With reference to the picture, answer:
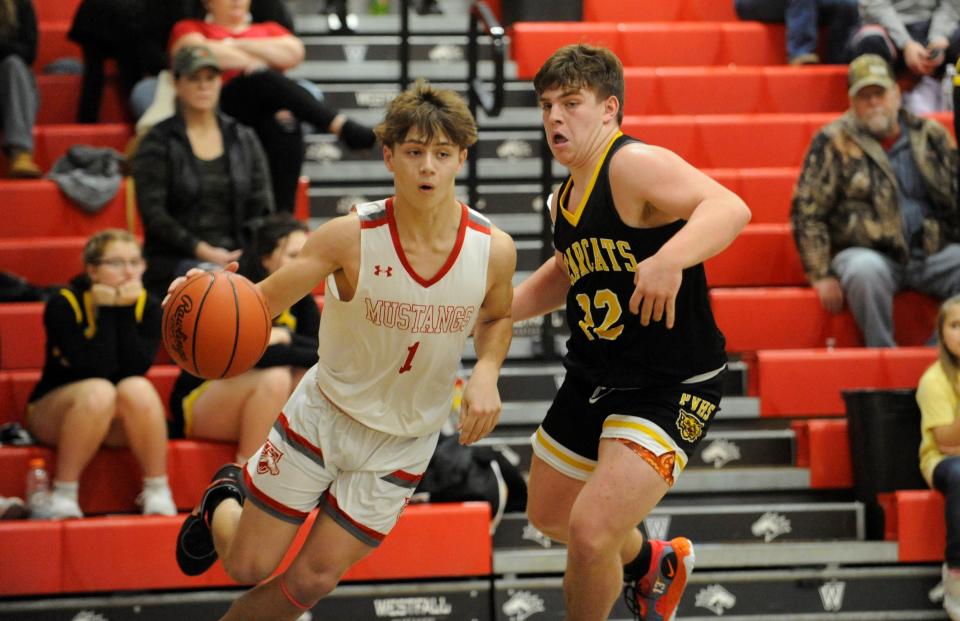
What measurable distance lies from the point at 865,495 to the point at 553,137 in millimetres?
2704

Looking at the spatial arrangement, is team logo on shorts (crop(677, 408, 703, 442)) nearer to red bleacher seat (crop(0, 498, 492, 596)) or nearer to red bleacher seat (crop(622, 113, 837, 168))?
red bleacher seat (crop(0, 498, 492, 596))

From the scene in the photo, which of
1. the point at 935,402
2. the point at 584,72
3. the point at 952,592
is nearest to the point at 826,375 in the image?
the point at 935,402

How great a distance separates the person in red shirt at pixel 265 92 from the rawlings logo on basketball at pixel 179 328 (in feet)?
9.95

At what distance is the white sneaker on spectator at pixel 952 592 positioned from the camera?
214 inches

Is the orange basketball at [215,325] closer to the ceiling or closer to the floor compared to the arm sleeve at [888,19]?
closer to the floor

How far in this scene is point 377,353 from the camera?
405cm

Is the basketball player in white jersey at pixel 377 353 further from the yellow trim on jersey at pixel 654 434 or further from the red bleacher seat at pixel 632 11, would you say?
the red bleacher seat at pixel 632 11

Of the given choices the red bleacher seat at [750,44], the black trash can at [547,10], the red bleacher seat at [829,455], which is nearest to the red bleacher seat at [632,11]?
the black trash can at [547,10]

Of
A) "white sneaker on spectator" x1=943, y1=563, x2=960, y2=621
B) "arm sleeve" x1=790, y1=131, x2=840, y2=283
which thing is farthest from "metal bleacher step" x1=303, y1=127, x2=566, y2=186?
"white sneaker on spectator" x1=943, y1=563, x2=960, y2=621

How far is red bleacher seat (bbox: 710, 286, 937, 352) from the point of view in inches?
262

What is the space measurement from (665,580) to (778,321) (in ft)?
7.88

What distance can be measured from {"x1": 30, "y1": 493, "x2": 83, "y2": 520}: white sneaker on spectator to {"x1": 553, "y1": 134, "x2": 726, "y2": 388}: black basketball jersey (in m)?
2.41

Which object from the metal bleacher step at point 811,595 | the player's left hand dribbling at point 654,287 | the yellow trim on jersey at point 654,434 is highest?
the player's left hand dribbling at point 654,287

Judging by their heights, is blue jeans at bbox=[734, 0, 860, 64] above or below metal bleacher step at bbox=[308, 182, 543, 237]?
above
